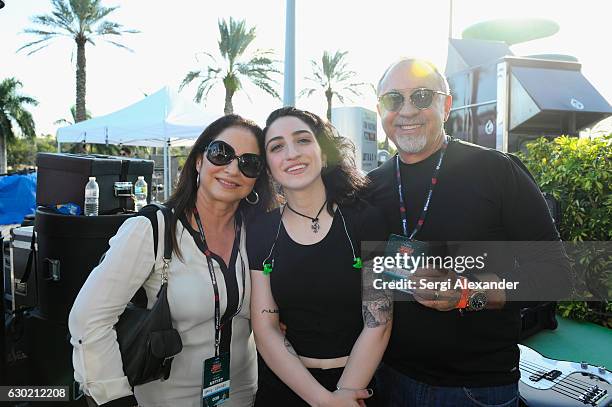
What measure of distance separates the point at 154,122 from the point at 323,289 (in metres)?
10.1

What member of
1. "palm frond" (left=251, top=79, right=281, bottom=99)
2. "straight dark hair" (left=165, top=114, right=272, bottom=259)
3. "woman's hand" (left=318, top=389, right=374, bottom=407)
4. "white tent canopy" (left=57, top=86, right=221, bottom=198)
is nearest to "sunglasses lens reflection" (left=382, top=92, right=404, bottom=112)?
"straight dark hair" (left=165, top=114, right=272, bottom=259)

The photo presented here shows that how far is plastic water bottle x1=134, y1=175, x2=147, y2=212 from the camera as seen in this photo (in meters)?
3.77

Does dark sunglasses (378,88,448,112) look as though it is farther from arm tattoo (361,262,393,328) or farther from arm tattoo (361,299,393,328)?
arm tattoo (361,299,393,328)

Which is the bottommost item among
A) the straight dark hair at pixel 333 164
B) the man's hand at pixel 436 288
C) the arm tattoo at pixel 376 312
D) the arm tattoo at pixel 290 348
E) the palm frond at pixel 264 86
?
the arm tattoo at pixel 290 348

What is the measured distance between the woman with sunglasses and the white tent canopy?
8713mm

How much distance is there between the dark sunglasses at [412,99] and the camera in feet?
6.79

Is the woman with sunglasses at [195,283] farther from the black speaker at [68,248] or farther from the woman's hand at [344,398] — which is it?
the black speaker at [68,248]

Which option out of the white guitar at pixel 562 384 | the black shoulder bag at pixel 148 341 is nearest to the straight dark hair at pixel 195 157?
the black shoulder bag at pixel 148 341

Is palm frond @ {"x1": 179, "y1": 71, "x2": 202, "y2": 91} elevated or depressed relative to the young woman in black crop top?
elevated

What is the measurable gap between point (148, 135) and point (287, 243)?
1004 centimetres

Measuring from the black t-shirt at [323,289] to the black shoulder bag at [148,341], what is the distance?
0.49m

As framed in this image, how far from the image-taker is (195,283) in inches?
79.6

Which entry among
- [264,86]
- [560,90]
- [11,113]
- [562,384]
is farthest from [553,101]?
[11,113]

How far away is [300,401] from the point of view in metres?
2.00
